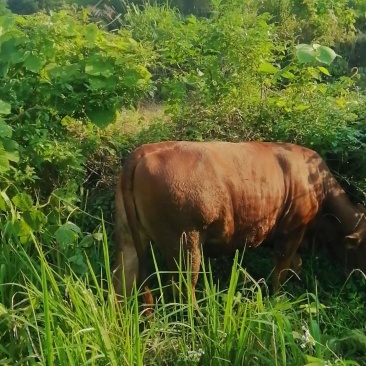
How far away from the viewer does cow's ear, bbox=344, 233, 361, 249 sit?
5.15 metres

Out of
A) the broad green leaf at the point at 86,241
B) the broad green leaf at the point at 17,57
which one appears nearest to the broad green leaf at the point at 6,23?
the broad green leaf at the point at 17,57

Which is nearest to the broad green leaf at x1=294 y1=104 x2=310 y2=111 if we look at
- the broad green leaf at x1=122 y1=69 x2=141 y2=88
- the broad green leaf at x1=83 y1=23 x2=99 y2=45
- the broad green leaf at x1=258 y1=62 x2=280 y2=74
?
the broad green leaf at x1=258 y1=62 x2=280 y2=74

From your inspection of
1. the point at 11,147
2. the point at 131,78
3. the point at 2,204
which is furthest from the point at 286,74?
the point at 2,204

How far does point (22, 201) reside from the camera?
4781mm

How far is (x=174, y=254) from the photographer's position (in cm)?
459

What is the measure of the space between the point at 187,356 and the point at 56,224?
1.73 meters

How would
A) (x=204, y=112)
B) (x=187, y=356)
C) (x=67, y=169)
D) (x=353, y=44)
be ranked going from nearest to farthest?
1. (x=187, y=356)
2. (x=67, y=169)
3. (x=204, y=112)
4. (x=353, y=44)

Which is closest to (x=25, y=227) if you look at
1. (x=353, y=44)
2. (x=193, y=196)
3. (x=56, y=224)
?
(x=56, y=224)

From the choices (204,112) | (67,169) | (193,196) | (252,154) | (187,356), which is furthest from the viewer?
(204,112)

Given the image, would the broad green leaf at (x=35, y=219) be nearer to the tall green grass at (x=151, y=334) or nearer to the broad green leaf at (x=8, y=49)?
the tall green grass at (x=151, y=334)

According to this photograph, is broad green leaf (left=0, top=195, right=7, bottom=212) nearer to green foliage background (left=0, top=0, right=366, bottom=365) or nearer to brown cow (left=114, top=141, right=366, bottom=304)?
green foliage background (left=0, top=0, right=366, bottom=365)

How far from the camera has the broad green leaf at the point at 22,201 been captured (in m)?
4.77

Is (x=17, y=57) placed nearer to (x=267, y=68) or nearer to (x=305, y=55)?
(x=267, y=68)

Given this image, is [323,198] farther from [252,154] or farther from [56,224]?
[56,224]
